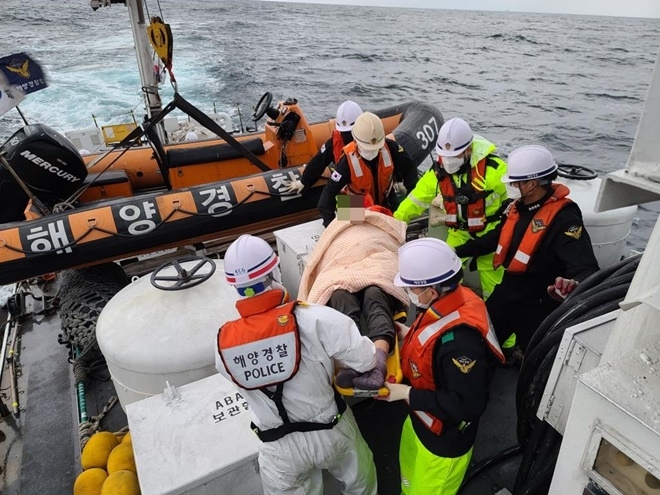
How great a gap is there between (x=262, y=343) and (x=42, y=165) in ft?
13.8

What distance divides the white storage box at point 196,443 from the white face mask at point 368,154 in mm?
1944

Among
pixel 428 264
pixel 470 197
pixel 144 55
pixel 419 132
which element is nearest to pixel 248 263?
pixel 428 264

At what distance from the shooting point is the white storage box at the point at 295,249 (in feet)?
10.6

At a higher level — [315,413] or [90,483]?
[315,413]

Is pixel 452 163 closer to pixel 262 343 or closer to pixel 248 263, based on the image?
pixel 248 263

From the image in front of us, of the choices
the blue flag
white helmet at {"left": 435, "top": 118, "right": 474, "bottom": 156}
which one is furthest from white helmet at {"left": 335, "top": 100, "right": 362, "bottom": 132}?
the blue flag

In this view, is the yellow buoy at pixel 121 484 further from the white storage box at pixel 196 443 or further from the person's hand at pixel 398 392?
the person's hand at pixel 398 392

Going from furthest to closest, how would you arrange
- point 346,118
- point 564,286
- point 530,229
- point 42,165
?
point 42,165, point 346,118, point 530,229, point 564,286

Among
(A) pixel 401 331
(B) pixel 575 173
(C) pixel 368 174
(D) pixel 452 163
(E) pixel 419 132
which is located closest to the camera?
(A) pixel 401 331

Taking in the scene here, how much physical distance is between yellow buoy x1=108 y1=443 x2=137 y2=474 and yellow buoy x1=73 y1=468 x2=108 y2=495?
51 mm

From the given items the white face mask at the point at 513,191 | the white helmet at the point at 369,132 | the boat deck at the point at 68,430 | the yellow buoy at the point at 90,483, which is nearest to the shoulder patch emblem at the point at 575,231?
the white face mask at the point at 513,191

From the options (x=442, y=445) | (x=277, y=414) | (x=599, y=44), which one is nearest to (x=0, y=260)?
(x=277, y=414)

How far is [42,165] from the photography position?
4.82 meters

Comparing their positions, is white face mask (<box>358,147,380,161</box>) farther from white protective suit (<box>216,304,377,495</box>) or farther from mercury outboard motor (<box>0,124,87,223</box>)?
mercury outboard motor (<box>0,124,87,223</box>)
